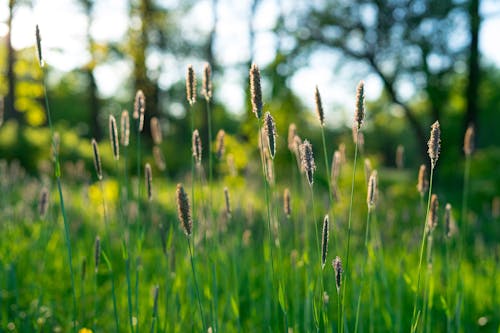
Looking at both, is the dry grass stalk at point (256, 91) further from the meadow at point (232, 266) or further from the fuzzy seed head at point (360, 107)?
the fuzzy seed head at point (360, 107)

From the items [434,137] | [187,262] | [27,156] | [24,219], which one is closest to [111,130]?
[434,137]

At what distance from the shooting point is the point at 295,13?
16.9 metres

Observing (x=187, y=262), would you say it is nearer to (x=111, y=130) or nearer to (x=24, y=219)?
(x=111, y=130)

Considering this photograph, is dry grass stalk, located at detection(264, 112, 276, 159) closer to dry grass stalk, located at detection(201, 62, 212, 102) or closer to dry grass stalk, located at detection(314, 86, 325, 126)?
dry grass stalk, located at detection(314, 86, 325, 126)

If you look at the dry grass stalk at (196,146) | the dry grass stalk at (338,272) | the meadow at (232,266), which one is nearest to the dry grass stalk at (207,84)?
the meadow at (232,266)

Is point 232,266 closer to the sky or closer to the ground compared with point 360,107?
closer to the ground

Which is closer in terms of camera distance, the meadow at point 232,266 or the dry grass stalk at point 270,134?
the dry grass stalk at point 270,134

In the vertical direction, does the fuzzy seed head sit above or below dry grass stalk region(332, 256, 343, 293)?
above

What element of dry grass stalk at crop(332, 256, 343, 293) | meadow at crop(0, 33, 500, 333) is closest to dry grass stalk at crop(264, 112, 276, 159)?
meadow at crop(0, 33, 500, 333)

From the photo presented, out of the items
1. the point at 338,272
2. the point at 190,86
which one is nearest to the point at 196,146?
the point at 190,86

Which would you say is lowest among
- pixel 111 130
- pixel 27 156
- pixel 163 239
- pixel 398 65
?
pixel 163 239

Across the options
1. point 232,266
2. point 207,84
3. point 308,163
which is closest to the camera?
point 308,163

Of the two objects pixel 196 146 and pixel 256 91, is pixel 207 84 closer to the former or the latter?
pixel 196 146

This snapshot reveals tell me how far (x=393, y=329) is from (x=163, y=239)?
40.4 inches
